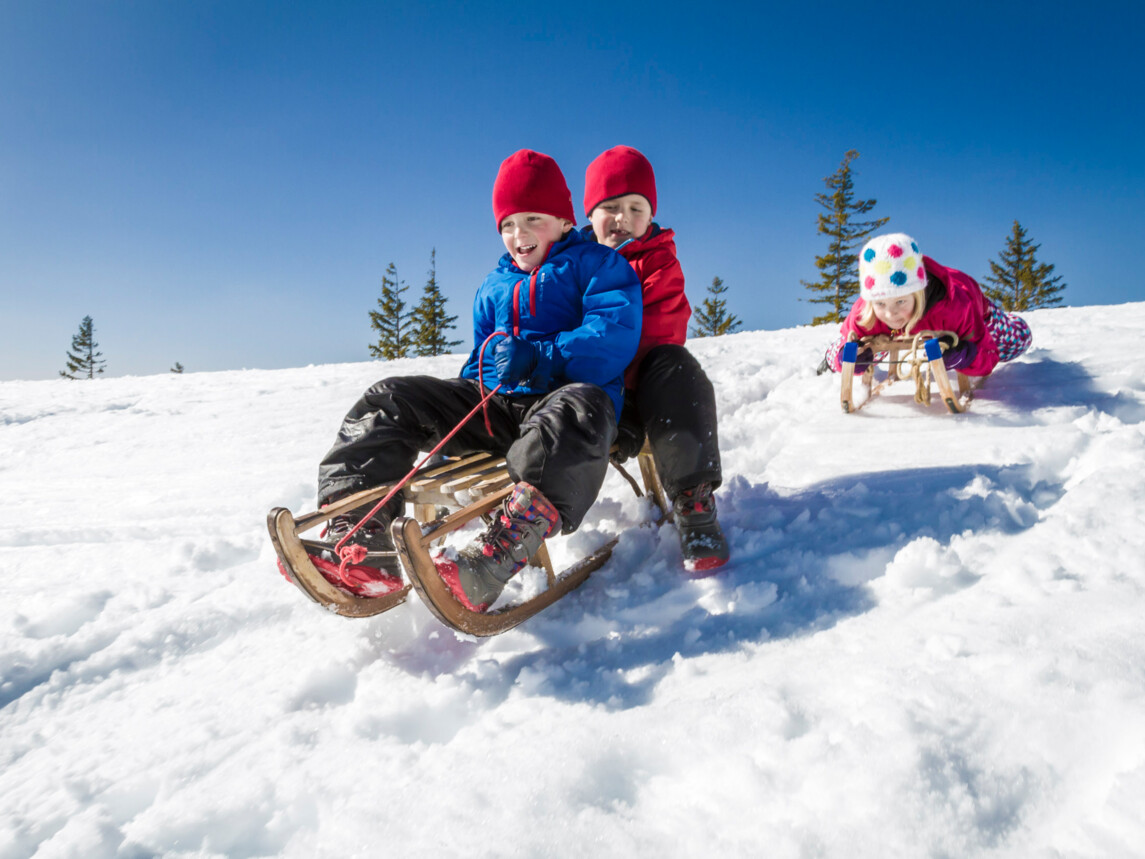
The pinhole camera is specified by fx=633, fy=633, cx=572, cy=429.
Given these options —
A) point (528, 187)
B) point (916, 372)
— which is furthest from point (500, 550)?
point (916, 372)

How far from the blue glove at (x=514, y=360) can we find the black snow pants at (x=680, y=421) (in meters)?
0.50

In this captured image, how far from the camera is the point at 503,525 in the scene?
179cm

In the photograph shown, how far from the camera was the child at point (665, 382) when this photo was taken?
2.24 m

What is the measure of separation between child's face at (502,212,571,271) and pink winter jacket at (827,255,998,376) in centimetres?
230

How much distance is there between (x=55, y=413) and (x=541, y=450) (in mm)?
6367

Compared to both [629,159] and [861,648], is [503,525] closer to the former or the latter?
[861,648]

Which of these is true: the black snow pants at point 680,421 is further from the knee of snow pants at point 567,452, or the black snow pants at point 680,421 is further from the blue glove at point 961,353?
the blue glove at point 961,353

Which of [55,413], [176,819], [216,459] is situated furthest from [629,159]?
[55,413]

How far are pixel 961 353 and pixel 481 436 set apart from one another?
3.12m

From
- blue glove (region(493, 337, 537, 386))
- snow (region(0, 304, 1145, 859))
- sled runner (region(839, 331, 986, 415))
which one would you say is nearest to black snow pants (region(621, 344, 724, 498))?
snow (region(0, 304, 1145, 859))

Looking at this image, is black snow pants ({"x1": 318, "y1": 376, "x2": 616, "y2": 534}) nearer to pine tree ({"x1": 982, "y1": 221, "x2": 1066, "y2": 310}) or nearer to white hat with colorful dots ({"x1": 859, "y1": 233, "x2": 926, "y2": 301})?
white hat with colorful dots ({"x1": 859, "y1": 233, "x2": 926, "y2": 301})

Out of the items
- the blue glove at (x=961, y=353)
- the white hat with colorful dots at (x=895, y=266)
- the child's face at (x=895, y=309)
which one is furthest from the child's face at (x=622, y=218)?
the blue glove at (x=961, y=353)

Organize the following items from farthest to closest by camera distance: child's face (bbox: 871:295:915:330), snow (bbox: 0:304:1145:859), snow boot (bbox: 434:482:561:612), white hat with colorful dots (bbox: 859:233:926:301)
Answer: child's face (bbox: 871:295:915:330)
white hat with colorful dots (bbox: 859:233:926:301)
snow boot (bbox: 434:482:561:612)
snow (bbox: 0:304:1145:859)

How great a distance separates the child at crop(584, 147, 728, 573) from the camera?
2.24 meters
